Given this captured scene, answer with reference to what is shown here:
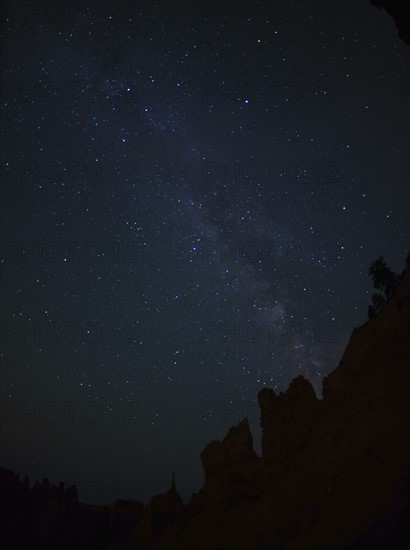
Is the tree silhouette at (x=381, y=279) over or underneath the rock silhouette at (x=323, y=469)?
over

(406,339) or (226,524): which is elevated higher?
(406,339)

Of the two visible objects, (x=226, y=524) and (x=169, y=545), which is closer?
(x=226, y=524)

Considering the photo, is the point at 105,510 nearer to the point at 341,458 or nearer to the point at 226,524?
the point at 226,524

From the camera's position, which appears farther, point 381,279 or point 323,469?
point 381,279

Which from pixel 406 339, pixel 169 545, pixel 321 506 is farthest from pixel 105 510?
pixel 406 339

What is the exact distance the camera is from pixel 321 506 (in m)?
15.7

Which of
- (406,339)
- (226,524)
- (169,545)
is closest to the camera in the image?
(406,339)

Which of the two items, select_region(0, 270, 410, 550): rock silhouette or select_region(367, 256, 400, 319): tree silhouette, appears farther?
select_region(367, 256, 400, 319): tree silhouette

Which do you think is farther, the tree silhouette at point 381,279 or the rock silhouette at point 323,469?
the tree silhouette at point 381,279

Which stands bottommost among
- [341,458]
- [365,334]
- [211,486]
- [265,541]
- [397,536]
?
[397,536]

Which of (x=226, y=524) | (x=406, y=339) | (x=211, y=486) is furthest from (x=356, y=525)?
(x=211, y=486)

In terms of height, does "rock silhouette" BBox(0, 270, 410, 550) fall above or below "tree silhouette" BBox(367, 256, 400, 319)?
below

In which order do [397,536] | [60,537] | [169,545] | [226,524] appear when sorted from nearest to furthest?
[397,536]
[226,524]
[169,545]
[60,537]

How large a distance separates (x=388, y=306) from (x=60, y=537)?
33470 millimetres
